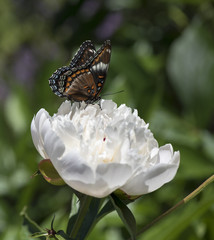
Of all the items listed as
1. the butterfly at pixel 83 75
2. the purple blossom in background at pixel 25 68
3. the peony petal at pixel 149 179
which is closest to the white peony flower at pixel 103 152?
the peony petal at pixel 149 179

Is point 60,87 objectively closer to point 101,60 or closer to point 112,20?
point 101,60

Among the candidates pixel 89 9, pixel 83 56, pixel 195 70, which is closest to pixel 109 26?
pixel 89 9

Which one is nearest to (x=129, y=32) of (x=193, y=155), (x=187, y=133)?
(x=187, y=133)

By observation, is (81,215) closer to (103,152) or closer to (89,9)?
(103,152)

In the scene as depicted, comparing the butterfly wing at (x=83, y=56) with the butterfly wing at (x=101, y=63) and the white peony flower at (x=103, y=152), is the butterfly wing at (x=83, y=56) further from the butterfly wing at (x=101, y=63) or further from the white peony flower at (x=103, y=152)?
the white peony flower at (x=103, y=152)

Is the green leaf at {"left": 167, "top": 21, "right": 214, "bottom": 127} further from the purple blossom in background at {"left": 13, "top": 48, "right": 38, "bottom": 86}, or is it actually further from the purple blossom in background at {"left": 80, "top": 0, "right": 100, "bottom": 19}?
the purple blossom in background at {"left": 13, "top": 48, "right": 38, "bottom": 86}
